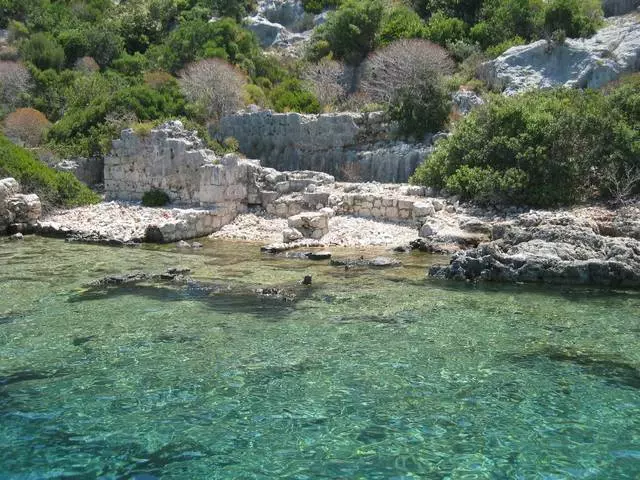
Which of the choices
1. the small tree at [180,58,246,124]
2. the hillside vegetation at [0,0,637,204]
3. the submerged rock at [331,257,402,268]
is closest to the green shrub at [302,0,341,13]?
the hillside vegetation at [0,0,637,204]

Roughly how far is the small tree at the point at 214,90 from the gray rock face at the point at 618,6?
20.9m

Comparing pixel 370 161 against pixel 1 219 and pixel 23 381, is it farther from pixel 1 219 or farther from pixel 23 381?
pixel 23 381

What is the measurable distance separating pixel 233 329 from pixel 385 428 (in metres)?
3.76

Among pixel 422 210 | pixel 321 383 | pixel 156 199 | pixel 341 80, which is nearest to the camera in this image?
pixel 321 383

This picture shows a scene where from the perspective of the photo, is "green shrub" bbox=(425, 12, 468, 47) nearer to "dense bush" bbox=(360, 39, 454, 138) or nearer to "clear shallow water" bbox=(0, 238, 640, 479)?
"dense bush" bbox=(360, 39, 454, 138)

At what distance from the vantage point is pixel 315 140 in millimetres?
26609

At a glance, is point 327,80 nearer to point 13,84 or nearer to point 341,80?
point 341,80

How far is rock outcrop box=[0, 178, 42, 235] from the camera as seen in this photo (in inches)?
753

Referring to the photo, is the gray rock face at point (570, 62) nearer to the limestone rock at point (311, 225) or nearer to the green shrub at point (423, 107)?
the green shrub at point (423, 107)

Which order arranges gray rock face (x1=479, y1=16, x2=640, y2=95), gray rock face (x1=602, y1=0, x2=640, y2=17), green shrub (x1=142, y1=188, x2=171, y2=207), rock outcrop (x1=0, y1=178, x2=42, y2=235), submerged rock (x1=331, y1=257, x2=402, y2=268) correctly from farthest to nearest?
gray rock face (x1=602, y1=0, x2=640, y2=17) < gray rock face (x1=479, y1=16, x2=640, y2=95) < green shrub (x1=142, y1=188, x2=171, y2=207) < rock outcrop (x1=0, y1=178, x2=42, y2=235) < submerged rock (x1=331, y1=257, x2=402, y2=268)

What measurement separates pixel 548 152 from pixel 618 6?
75.8ft

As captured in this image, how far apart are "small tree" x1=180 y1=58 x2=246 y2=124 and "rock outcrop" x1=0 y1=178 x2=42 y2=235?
10.4 metres

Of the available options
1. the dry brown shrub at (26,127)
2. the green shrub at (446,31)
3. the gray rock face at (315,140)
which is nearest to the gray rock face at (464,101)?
the gray rock face at (315,140)

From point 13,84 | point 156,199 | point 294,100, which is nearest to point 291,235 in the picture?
point 156,199
